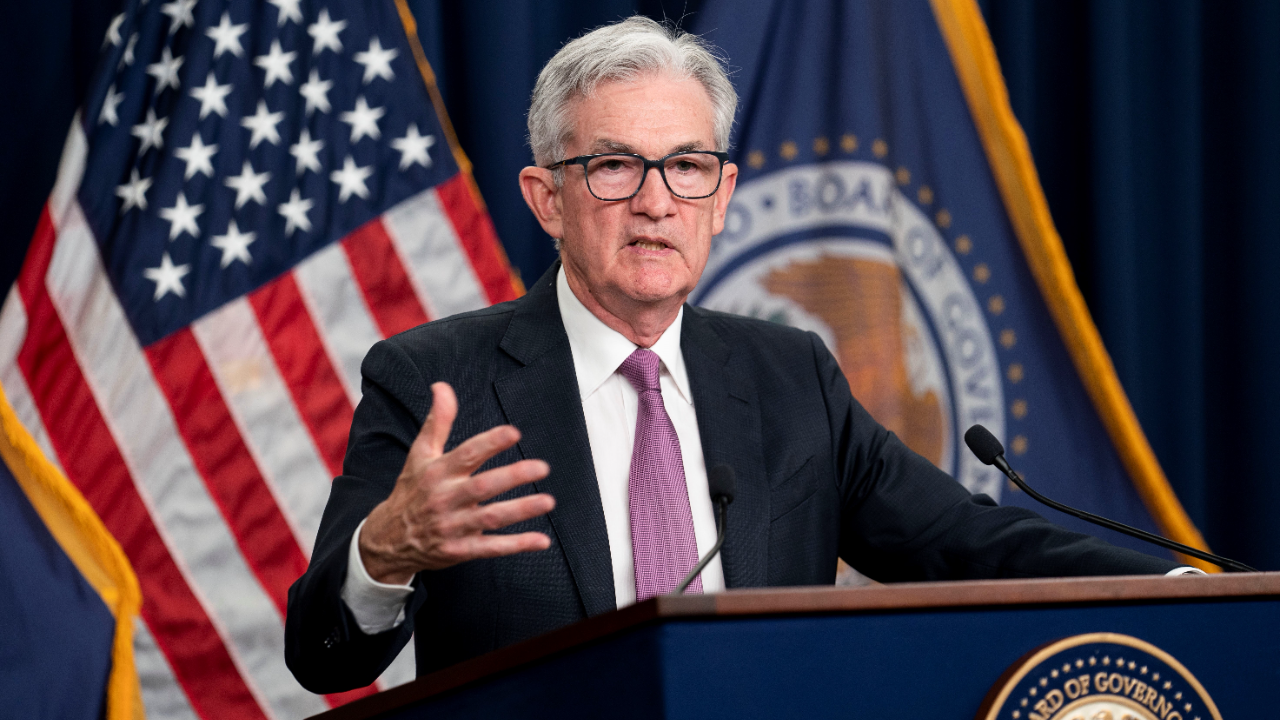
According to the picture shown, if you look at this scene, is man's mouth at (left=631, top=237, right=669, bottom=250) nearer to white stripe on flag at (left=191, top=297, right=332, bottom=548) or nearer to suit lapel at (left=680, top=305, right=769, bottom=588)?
suit lapel at (left=680, top=305, right=769, bottom=588)

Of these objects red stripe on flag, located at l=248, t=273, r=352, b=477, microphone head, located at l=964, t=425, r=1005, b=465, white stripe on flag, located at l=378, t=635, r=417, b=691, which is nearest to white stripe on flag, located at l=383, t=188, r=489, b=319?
red stripe on flag, located at l=248, t=273, r=352, b=477

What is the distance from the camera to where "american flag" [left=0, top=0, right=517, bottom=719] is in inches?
93.9

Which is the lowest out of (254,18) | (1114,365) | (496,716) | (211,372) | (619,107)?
(1114,365)

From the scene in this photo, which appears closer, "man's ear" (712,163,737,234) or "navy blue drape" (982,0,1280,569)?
"man's ear" (712,163,737,234)

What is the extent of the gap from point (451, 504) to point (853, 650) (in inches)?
14.2

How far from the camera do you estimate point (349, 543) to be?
4.08 ft

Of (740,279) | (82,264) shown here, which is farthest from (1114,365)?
(82,264)

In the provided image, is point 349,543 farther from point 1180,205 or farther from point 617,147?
point 1180,205

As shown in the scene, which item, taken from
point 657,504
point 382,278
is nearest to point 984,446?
point 657,504

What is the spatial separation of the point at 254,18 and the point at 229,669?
1.40m

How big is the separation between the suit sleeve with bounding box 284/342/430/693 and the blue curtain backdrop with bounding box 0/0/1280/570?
1632mm

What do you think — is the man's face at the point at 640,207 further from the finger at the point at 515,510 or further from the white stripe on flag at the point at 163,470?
the white stripe on flag at the point at 163,470

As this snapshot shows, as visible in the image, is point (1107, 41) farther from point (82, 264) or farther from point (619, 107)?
point (82, 264)

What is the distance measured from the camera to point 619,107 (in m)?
1.71
